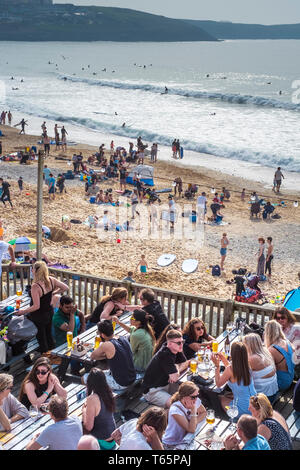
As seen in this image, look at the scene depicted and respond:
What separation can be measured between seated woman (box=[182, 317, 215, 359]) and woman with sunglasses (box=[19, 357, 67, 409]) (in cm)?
170

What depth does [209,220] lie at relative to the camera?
78.1 ft

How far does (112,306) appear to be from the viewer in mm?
7801

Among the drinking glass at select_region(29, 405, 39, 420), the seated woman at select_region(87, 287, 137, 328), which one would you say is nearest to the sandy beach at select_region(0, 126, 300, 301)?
the seated woman at select_region(87, 287, 137, 328)

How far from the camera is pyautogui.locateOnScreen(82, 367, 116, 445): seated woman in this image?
5.16 metres

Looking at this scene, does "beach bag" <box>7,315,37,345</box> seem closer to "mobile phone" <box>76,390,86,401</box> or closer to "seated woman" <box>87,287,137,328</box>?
"seated woman" <box>87,287,137,328</box>

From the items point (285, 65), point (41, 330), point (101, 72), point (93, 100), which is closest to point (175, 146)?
point (41, 330)

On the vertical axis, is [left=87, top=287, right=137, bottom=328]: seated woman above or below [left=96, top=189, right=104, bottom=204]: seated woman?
above

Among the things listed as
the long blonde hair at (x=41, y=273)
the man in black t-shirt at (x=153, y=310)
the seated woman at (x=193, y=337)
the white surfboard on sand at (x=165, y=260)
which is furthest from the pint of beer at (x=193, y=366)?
the white surfboard on sand at (x=165, y=260)

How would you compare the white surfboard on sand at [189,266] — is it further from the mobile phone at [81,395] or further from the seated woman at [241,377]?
the seated woman at [241,377]

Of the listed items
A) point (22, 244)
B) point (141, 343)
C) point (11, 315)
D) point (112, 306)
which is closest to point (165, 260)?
point (22, 244)

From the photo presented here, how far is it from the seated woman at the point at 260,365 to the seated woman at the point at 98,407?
1565 millimetres

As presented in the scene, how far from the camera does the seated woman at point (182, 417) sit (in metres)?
5.11

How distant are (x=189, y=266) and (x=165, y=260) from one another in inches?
32.9

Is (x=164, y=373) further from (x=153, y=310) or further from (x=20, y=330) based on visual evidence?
(x=20, y=330)
